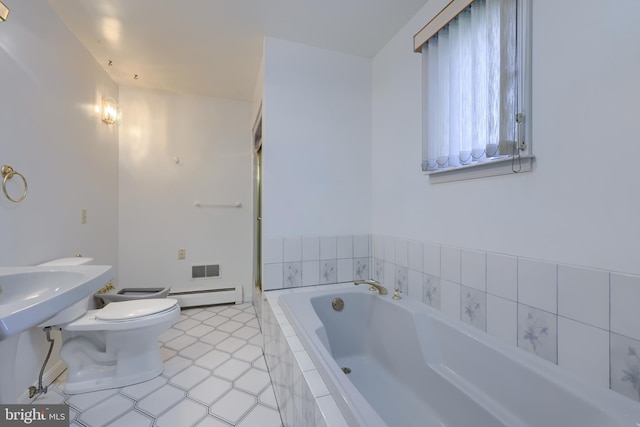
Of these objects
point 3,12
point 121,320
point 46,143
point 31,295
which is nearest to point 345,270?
point 121,320

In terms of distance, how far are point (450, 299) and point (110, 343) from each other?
191 cm

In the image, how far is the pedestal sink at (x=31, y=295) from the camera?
630mm

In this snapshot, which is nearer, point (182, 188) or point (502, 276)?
point (502, 276)

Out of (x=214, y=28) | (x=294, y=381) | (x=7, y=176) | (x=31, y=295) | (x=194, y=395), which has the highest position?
(x=214, y=28)

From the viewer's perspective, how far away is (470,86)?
1206 mm

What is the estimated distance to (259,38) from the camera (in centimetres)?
179

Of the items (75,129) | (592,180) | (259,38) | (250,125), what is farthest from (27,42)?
(592,180)

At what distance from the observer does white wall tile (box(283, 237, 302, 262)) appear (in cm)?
181

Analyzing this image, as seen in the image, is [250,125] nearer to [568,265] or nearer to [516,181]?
[516,181]

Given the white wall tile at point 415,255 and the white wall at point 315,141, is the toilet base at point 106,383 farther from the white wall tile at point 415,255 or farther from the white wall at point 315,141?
the white wall tile at point 415,255

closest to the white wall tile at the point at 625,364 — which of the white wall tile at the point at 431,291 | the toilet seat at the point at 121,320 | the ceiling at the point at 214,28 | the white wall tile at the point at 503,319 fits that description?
the white wall tile at the point at 503,319

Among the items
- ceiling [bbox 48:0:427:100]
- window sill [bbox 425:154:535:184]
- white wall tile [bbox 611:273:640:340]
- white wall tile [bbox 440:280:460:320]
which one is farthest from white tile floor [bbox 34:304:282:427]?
ceiling [bbox 48:0:427:100]

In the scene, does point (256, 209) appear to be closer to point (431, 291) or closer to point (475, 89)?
point (431, 291)

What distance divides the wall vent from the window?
7.58ft
